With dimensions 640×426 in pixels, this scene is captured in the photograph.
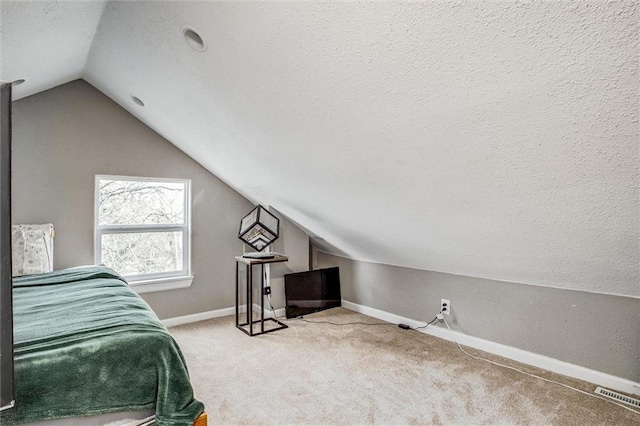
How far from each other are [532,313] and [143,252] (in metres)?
3.42

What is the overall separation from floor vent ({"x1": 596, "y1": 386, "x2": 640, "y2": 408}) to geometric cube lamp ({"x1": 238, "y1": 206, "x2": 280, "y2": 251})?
2.71 metres

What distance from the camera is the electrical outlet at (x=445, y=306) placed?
10.9ft

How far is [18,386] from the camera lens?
135 centimetres

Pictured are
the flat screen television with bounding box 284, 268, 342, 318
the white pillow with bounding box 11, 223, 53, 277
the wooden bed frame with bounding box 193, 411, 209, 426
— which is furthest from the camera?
the flat screen television with bounding box 284, 268, 342, 318

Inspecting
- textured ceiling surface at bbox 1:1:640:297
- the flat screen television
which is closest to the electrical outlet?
textured ceiling surface at bbox 1:1:640:297

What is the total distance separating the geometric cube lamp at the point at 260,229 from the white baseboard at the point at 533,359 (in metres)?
1.44

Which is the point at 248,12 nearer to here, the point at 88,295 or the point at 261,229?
the point at 88,295

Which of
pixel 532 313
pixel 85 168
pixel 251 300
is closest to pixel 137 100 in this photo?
pixel 85 168

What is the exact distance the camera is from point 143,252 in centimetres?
365

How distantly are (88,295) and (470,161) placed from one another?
2175 mm

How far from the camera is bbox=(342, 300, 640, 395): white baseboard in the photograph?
2416 mm

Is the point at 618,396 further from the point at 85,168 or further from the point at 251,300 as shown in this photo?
the point at 85,168

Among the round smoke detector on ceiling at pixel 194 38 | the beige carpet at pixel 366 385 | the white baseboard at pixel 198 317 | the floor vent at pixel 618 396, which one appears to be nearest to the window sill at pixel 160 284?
the white baseboard at pixel 198 317

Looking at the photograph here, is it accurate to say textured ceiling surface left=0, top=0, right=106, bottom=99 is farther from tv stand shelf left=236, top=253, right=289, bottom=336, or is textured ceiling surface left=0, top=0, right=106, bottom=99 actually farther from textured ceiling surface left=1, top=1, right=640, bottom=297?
tv stand shelf left=236, top=253, right=289, bottom=336
